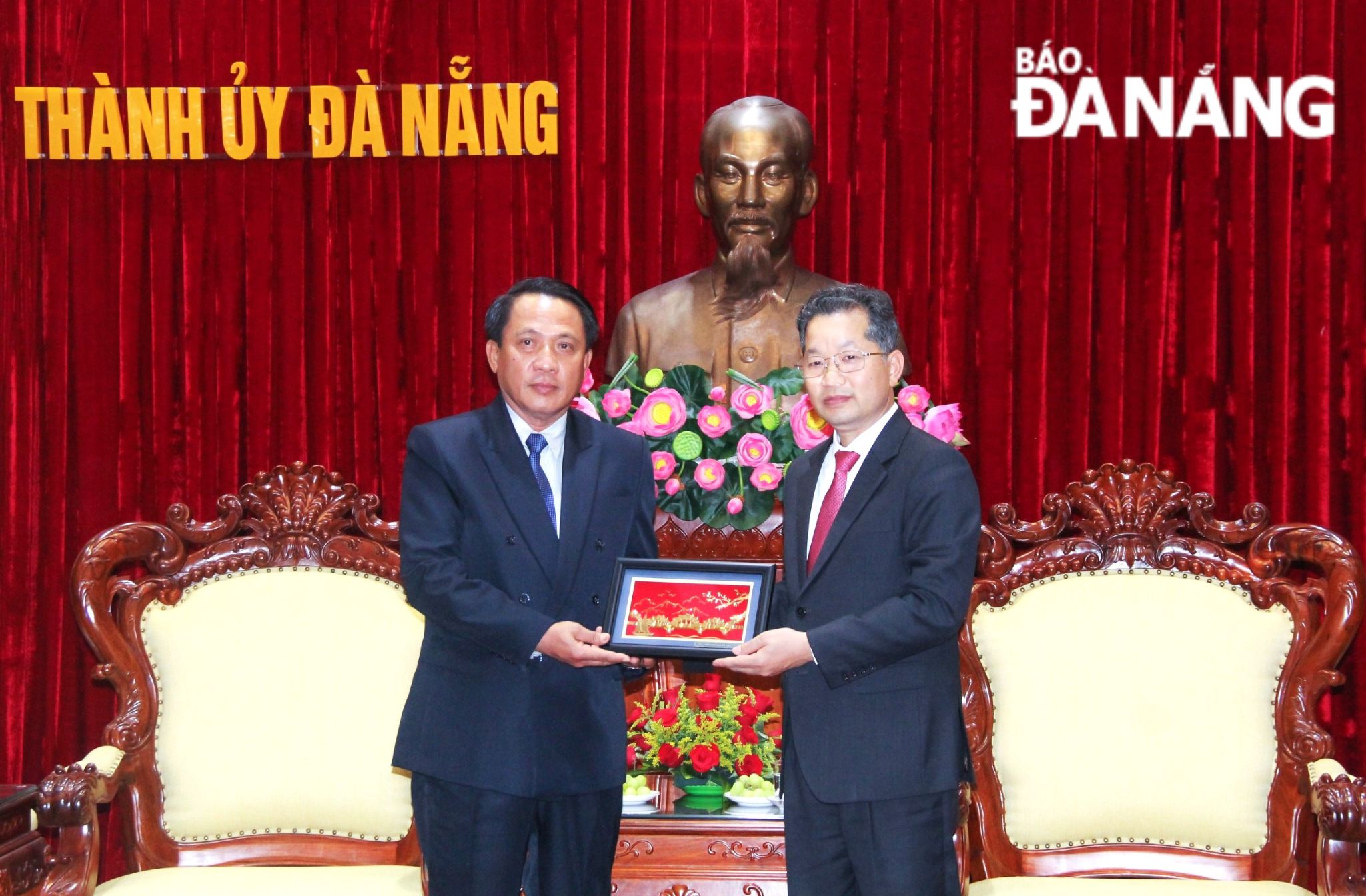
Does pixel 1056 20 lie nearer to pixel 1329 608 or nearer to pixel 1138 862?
pixel 1329 608

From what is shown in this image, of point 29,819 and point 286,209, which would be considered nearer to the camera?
point 29,819

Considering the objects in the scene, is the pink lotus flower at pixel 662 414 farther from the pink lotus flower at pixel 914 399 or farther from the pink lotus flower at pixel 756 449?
the pink lotus flower at pixel 914 399

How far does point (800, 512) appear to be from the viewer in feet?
7.07

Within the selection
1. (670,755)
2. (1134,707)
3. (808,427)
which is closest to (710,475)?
(808,427)

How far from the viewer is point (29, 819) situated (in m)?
2.42

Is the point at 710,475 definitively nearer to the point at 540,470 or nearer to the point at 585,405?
the point at 585,405

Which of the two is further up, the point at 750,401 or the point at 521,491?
the point at 750,401

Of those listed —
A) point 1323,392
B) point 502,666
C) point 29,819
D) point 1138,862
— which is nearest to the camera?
point 502,666

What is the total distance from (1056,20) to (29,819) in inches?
126

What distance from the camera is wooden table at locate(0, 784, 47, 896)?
2277mm

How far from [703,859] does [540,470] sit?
0.77 meters

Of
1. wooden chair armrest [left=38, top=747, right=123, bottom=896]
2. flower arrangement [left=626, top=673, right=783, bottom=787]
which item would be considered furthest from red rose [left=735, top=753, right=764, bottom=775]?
wooden chair armrest [left=38, top=747, right=123, bottom=896]

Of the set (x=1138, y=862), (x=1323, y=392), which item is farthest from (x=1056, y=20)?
(x=1138, y=862)

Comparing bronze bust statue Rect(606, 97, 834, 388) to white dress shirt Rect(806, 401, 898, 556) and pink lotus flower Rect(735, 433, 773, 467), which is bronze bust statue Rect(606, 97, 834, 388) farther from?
white dress shirt Rect(806, 401, 898, 556)
